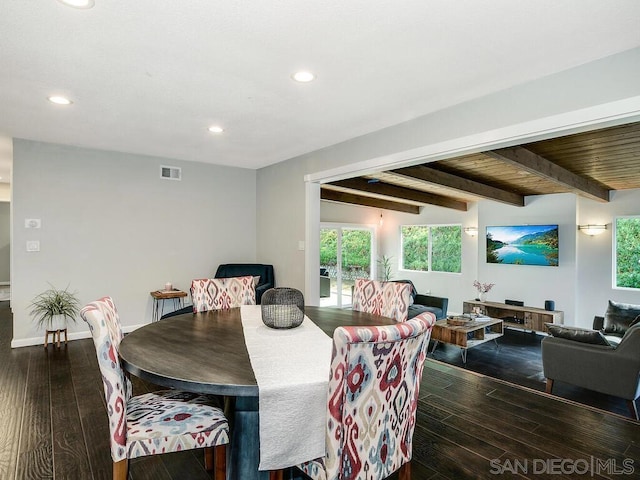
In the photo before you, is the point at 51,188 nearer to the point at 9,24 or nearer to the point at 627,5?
the point at 9,24

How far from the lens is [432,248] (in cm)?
900

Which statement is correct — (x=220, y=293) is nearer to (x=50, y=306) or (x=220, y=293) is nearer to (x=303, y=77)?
(x=303, y=77)

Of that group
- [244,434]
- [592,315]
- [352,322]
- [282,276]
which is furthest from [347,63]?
[592,315]

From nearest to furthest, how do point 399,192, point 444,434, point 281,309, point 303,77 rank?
point 281,309
point 444,434
point 303,77
point 399,192

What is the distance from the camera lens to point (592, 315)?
6.53m

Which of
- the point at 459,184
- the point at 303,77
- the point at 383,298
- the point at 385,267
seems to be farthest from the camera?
the point at 385,267

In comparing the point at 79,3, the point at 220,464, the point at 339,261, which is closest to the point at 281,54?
the point at 79,3

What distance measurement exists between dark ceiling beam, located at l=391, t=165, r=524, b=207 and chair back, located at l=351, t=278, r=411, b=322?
2.22 metres

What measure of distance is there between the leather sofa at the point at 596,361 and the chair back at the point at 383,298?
185cm

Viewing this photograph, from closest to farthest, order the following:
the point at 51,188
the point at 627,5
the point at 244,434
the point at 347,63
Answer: the point at 244,434 < the point at 627,5 < the point at 347,63 < the point at 51,188

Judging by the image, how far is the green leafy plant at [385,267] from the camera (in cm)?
949

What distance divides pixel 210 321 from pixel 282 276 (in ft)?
9.08

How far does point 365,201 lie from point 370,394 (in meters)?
7.30

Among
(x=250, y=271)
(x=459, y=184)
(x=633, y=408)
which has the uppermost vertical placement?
(x=459, y=184)
